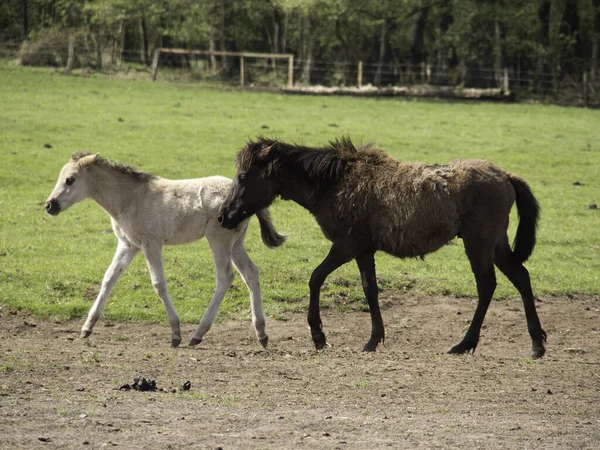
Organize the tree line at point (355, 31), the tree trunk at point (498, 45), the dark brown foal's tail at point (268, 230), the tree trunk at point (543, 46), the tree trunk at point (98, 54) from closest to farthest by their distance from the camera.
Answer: the dark brown foal's tail at point (268, 230), the tree trunk at point (543, 46), the tree trunk at point (98, 54), the tree line at point (355, 31), the tree trunk at point (498, 45)

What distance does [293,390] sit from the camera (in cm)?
766

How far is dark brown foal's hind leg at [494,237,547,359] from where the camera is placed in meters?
9.66

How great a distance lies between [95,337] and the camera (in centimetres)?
1029

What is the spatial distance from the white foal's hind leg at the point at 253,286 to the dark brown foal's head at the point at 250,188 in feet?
1.77

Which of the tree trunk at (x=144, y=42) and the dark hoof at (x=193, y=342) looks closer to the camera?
the dark hoof at (x=193, y=342)

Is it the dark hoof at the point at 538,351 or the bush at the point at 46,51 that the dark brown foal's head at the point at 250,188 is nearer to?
the dark hoof at the point at 538,351

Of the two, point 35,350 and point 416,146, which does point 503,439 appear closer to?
point 35,350

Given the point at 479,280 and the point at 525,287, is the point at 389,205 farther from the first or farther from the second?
the point at 525,287

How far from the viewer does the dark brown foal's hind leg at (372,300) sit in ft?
32.0

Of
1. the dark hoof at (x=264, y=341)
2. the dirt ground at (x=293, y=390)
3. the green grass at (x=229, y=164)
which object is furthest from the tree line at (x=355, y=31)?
the dark hoof at (x=264, y=341)

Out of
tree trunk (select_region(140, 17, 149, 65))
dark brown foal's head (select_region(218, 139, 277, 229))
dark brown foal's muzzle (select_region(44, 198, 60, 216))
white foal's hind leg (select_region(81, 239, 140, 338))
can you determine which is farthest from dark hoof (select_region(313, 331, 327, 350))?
tree trunk (select_region(140, 17, 149, 65))

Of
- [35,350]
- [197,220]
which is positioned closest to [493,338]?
[197,220]

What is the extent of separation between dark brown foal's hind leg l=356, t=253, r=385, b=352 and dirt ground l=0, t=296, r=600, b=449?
20 cm

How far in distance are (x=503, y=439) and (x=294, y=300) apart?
236 inches
